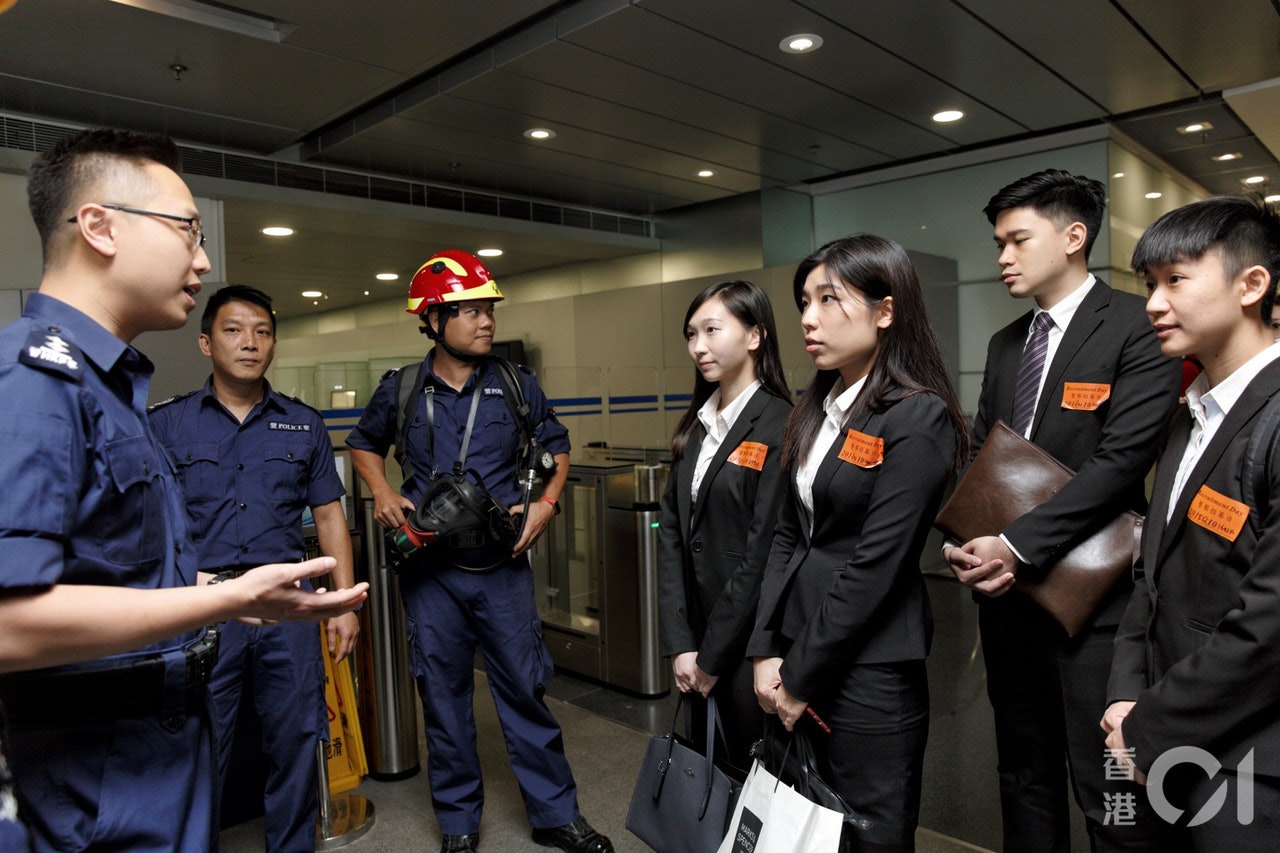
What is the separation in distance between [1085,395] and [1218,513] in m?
0.48

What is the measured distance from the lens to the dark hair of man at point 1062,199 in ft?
6.11

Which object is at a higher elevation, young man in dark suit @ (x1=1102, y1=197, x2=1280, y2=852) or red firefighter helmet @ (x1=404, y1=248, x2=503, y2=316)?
red firefighter helmet @ (x1=404, y1=248, x2=503, y2=316)

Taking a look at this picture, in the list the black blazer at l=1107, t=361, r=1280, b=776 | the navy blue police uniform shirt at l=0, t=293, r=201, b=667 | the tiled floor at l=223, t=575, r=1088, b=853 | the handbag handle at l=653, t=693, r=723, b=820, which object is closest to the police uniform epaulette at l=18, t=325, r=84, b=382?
the navy blue police uniform shirt at l=0, t=293, r=201, b=667

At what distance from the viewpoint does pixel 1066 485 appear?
1.71 m

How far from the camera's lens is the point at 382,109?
4.87 m

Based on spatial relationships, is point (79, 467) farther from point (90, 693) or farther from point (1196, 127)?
point (1196, 127)

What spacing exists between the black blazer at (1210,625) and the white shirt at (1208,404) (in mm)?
17

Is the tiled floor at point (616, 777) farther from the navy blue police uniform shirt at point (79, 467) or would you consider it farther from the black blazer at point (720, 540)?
the navy blue police uniform shirt at point (79, 467)

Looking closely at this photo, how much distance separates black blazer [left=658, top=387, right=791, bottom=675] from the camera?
1934 millimetres

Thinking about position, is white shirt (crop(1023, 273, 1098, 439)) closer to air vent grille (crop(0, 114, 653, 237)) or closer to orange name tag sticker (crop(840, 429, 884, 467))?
orange name tag sticker (crop(840, 429, 884, 467))

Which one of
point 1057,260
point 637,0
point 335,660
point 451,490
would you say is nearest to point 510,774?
point 335,660

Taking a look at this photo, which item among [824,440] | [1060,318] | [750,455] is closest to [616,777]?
[750,455]

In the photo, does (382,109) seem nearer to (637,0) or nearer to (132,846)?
(637,0)

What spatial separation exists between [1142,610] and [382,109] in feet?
15.3
